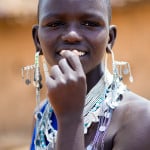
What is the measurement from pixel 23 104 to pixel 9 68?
0.57 m

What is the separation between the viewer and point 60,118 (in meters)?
1.72

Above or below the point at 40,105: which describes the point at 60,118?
below

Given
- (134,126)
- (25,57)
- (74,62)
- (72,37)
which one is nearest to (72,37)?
(72,37)

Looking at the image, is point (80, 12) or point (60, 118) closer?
point (60, 118)

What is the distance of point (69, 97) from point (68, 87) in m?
0.04

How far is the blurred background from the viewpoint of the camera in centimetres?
793

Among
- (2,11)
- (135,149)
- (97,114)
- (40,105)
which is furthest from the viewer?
(2,11)

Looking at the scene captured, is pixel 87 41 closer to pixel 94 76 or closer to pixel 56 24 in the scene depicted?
pixel 56 24

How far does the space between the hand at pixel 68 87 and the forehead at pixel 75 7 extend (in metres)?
0.34

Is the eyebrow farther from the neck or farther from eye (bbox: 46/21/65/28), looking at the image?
the neck

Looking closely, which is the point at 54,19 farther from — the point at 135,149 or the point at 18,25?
the point at 18,25

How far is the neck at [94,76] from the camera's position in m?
2.18

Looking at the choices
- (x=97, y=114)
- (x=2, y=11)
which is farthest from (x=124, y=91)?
(x=2, y=11)

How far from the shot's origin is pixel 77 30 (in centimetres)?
200
